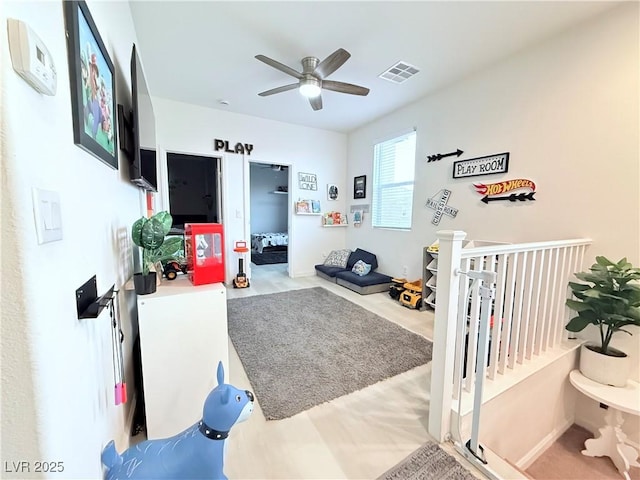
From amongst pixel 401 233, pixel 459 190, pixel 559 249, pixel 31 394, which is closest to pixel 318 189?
pixel 401 233

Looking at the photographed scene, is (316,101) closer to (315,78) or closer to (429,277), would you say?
(315,78)

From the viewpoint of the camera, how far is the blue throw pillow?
437cm

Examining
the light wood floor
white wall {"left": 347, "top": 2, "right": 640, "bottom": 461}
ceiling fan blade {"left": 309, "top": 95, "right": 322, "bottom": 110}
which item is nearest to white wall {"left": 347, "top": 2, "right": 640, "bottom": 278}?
white wall {"left": 347, "top": 2, "right": 640, "bottom": 461}

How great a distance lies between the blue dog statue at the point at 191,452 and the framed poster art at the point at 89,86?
3.42 feet

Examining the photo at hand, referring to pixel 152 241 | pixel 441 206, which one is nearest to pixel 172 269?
pixel 152 241

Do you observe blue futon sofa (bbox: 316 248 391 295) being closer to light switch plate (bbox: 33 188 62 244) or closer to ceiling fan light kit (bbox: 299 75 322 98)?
ceiling fan light kit (bbox: 299 75 322 98)

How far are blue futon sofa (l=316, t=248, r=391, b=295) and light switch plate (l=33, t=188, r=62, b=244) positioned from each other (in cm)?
364

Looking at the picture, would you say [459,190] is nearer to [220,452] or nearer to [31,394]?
[220,452]

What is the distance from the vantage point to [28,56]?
51 centimetres

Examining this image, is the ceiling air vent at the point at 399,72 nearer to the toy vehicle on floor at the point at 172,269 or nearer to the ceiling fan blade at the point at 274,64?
the ceiling fan blade at the point at 274,64

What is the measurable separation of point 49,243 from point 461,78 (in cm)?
383

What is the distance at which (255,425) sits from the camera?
1.55m

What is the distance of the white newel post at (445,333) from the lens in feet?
4.53

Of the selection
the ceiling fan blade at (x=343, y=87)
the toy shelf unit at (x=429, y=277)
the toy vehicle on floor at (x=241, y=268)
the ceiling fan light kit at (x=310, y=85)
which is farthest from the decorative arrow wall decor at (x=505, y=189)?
the toy vehicle on floor at (x=241, y=268)
